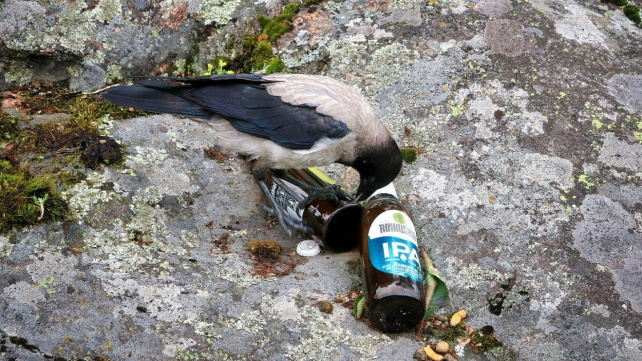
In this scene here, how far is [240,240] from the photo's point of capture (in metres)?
3.43

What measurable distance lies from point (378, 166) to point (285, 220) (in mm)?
619

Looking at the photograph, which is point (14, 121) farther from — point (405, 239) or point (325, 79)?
point (405, 239)

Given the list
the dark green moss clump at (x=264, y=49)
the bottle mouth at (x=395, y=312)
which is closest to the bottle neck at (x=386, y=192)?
the bottle mouth at (x=395, y=312)

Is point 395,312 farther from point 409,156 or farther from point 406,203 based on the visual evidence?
point 409,156

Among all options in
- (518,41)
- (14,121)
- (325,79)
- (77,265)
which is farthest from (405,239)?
(14,121)

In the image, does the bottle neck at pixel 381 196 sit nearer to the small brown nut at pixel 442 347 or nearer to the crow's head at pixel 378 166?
the crow's head at pixel 378 166

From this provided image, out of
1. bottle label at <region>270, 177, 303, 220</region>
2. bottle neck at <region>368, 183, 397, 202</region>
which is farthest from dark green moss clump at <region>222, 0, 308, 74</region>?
bottle neck at <region>368, 183, 397, 202</region>

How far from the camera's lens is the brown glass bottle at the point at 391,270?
284cm

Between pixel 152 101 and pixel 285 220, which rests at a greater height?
pixel 152 101

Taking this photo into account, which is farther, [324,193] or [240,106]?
[240,106]

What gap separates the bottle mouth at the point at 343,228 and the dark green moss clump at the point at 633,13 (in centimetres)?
289

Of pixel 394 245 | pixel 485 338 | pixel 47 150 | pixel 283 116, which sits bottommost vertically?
pixel 485 338

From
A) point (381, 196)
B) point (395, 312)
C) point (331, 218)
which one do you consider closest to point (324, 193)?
point (331, 218)

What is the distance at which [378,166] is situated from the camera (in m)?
3.49
